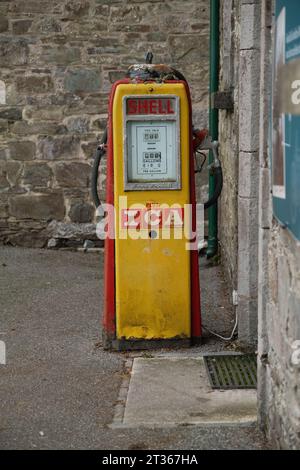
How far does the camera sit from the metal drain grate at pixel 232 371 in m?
5.49

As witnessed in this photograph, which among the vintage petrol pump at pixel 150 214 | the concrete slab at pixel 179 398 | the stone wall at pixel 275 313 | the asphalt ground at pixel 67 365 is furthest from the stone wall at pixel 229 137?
the stone wall at pixel 275 313

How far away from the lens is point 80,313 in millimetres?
7453

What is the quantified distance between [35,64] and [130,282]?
474cm

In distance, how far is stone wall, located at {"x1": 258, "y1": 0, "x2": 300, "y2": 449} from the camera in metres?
3.75

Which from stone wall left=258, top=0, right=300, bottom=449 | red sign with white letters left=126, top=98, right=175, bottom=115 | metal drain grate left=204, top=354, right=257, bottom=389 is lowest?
metal drain grate left=204, top=354, right=257, bottom=389

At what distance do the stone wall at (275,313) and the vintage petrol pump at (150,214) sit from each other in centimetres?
163

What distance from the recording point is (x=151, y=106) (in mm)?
6051

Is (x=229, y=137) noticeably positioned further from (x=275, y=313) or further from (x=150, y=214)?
(x=275, y=313)

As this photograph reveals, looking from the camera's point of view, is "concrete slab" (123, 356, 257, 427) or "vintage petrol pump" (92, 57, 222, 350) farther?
"vintage petrol pump" (92, 57, 222, 350)

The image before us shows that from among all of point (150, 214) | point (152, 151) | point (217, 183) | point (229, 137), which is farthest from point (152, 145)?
point (229, 137)

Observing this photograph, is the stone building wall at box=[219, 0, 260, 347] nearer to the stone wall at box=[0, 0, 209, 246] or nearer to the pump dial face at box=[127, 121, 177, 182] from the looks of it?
the pump dial face at box=[127, 121, 177, 182]

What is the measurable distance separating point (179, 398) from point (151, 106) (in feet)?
6.46

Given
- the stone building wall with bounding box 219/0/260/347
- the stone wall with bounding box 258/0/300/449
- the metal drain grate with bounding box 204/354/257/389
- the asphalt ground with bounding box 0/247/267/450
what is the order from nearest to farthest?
the stone wall with bounding box 258/0/300/449 → the asphalt ground with bounding box 0/247/267/450 → the metal drain grate with bounding box 204/354/257/389 → the stone building wall with bounding box 219/0/260/347

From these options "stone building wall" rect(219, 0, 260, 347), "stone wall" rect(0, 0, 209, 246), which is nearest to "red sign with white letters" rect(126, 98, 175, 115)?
"stone building wall" rect(219, 0, 260, 347)
